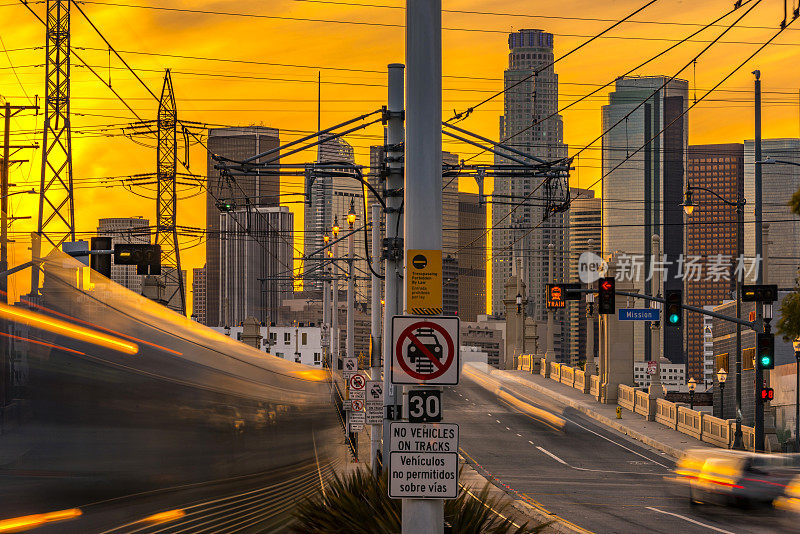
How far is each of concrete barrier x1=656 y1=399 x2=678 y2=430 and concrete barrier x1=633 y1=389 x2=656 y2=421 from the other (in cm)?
36

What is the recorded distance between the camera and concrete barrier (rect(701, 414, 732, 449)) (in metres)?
50.6

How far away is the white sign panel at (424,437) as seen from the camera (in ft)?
30.1

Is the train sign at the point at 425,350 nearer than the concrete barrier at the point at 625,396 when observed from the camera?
Yes

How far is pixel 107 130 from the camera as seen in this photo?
195 feet

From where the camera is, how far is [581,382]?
261 feet

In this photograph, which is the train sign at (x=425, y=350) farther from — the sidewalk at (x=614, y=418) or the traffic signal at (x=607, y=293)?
the sidewalk at (x=614, y=418)

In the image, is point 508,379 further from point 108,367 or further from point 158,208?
point 108,367

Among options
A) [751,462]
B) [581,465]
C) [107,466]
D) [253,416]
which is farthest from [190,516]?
[581,465]

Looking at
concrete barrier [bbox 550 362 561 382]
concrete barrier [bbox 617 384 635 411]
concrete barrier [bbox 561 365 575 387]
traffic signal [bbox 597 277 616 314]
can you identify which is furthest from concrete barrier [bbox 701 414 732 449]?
concrete barrier [bbox 550 362 561 382]

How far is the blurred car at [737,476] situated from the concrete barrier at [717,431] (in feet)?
66.5

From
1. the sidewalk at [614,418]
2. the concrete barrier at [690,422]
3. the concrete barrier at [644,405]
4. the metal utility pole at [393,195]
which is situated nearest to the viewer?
the metal utility pole at [393,195]

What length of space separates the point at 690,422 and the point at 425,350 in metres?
51.1

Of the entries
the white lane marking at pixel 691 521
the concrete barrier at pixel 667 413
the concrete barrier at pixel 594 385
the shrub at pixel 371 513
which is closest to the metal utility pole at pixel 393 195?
the shrub at pixel 371 513

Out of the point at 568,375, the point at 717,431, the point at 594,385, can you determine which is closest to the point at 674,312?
the point at 717,431
